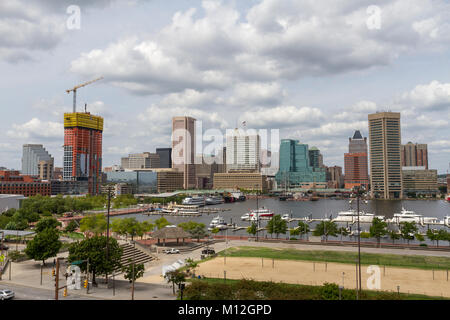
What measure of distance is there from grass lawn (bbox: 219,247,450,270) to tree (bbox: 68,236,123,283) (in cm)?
2443

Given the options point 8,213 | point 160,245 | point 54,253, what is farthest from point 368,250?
point 8,213

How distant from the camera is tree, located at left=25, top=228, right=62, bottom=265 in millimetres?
47966

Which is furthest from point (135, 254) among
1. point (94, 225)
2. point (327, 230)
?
point (327, 230)

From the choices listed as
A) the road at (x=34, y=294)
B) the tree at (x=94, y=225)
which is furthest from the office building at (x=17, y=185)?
the road at (x=34, y=294)

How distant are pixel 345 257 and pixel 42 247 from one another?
46370mm

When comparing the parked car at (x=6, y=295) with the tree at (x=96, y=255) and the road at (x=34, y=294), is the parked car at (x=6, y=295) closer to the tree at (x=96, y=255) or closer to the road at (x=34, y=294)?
the road at (x=34, y=294)

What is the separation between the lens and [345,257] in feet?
187

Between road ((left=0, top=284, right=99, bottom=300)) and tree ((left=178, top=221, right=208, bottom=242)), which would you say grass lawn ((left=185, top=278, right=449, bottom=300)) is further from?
tree ((left=178, top=221, right=208, bottom=242))

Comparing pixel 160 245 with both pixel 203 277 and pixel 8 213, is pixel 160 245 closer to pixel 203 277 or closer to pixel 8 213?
pixel 203 277

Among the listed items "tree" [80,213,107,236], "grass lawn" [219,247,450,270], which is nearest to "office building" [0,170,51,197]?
"tree" [80,213,107,236]

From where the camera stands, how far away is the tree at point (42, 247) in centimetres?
4797
